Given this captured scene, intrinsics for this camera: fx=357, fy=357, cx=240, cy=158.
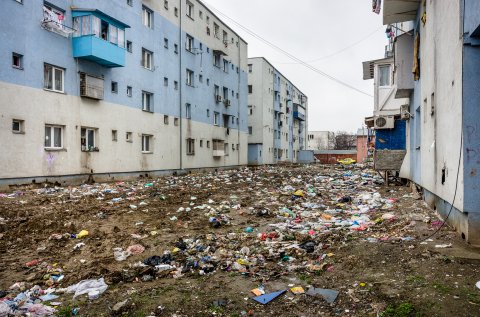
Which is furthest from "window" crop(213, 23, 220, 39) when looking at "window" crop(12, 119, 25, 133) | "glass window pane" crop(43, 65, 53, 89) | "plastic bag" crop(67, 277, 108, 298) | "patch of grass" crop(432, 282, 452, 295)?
"patch of grass" crop(432, 282, 452, 295)

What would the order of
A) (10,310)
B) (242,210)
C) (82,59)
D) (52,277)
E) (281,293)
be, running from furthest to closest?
1. (82,59)
2. (242,210)
3. (52,277)
4. (281,293)
5. (10,310)

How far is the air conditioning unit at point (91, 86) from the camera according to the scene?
1644 cm

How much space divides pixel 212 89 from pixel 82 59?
583 inches

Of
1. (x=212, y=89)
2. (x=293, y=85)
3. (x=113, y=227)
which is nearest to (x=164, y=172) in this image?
(x=212, y=89)

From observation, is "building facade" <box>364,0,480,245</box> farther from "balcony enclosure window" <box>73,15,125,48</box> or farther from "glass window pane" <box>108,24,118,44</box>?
"glass window pane" <box>108,24,118,44</box>

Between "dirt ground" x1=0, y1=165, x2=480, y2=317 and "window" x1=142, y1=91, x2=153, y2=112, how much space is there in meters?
13.0

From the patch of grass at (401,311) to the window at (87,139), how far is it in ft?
52.4

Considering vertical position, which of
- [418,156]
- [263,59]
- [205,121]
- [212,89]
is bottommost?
[418,156]

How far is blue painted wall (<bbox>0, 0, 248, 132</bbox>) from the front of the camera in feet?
44.8

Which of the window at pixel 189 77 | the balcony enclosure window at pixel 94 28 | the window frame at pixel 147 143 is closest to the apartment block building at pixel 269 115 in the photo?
the window at pixel 189 77

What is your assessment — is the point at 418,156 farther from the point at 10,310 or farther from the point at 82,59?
the point at 82,59

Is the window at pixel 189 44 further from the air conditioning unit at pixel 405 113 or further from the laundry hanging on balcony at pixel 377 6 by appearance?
the air conditioning unit at pixel 405 113

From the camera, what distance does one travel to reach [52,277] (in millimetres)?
4535

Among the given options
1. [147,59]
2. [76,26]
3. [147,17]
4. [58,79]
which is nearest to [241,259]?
[58,79]
